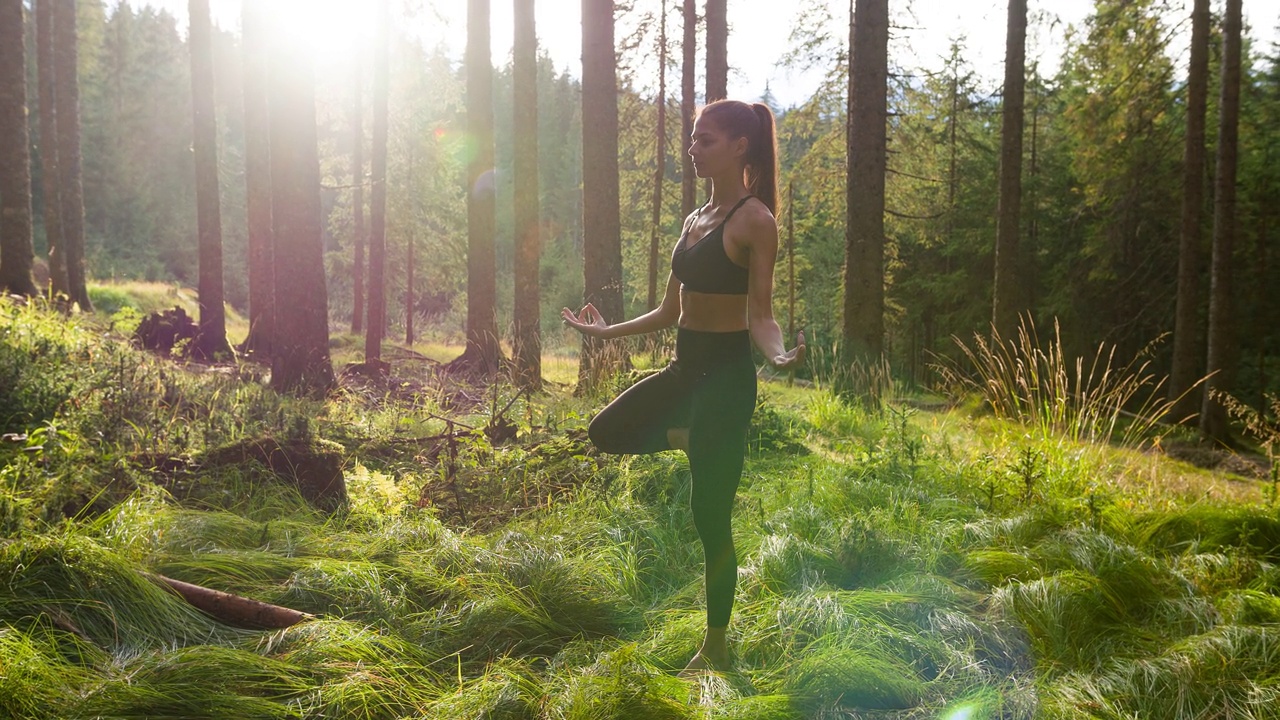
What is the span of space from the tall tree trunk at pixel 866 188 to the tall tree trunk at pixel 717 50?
5177 mm

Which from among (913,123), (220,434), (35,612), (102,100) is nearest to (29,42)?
(102,100)

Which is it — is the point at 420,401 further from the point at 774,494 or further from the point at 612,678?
the point at 612,678

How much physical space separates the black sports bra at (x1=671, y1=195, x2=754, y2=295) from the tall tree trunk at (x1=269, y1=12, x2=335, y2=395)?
7.37 metres

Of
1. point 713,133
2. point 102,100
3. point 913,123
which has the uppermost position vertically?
point 102,100

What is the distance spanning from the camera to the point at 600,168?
1070 centimetres

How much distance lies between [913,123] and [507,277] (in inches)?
1619

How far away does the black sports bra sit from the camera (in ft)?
10.4

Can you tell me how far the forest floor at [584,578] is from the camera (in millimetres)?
3059

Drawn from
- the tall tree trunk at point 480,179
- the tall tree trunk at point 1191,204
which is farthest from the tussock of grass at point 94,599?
the tall tree trunk at point 1191,204

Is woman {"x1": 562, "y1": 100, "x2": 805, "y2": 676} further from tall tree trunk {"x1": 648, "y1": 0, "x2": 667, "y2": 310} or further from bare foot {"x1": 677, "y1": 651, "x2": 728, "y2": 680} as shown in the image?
tall tree trunk {"x1": 648, "y1": 0, "x2": 667, "y2": 310}

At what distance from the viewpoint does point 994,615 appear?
391 centimetres

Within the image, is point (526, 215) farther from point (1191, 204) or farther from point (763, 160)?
point (1191, 204)

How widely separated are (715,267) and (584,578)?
6.26 feet

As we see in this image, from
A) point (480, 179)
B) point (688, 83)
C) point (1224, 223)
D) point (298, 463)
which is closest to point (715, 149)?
point (298, 463)
